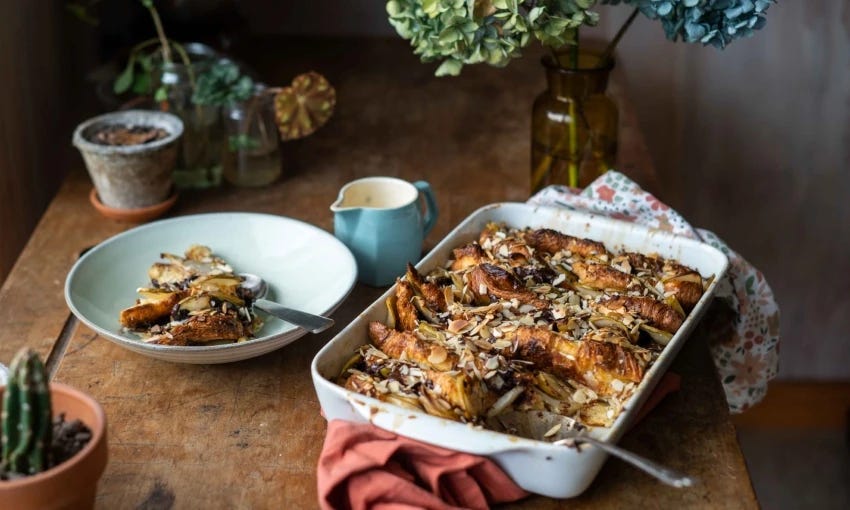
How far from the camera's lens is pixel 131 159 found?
4.74 feet

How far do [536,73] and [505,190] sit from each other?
2.14 feet

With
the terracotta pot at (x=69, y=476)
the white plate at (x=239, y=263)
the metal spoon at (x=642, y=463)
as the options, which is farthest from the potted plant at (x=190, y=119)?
the metal spoon at (x=642, y=463)

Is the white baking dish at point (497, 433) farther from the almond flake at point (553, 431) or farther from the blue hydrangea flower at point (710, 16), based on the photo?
the blue hydrangea flower at point (710, 16)

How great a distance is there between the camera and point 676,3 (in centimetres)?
126

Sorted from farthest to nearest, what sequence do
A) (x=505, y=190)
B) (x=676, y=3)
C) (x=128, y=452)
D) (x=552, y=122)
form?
(x=505, y=190), (x=552, y=122), (x=676, y=3), (x=128, y=452)

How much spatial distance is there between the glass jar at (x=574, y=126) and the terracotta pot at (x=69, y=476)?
0.87m

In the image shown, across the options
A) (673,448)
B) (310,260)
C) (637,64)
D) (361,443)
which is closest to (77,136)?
(310,260)

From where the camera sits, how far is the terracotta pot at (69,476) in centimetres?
76

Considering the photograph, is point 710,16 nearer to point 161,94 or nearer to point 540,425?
point 540,425

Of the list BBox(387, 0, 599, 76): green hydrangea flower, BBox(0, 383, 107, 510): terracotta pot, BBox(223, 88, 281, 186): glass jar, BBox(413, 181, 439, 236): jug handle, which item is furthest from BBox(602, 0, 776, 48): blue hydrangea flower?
BBox(0, 383, 107, 510): terracotta pot

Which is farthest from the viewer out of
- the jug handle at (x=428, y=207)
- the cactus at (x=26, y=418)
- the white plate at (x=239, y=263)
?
the jug handle at (x=428, y=207)

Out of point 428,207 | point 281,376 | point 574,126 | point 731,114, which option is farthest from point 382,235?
point 731,114

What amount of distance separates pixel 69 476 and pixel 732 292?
86 centimetres

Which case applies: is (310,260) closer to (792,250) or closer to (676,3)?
(676,3)
